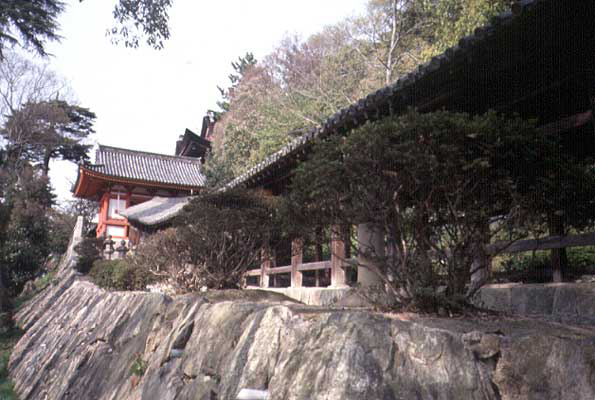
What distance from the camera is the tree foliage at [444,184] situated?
3.67 metres

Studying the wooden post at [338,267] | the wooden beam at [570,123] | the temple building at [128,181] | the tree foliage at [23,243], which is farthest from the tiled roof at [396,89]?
the temple building at [128,181]

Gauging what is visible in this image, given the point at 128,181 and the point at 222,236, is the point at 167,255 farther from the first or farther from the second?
the point at 128,181

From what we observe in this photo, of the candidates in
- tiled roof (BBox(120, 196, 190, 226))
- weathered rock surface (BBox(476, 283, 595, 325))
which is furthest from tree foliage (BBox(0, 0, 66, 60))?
weathered rock surface (BBox(476, 283, 595, 325))

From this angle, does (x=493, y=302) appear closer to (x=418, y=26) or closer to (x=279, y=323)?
(x=279, y=323)

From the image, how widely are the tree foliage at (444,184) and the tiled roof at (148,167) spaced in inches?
940

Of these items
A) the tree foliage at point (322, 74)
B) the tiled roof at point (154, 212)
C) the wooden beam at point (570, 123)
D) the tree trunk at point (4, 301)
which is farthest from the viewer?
the tree foliage at point (322, 74)

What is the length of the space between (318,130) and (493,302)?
3.45 meters

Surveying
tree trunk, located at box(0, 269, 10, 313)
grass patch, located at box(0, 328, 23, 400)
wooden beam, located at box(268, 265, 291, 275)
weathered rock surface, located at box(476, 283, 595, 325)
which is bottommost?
grass patch, located at box(0, 328, 23, 400)

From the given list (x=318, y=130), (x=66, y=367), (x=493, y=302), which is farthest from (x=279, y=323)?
(x=66, y=367)

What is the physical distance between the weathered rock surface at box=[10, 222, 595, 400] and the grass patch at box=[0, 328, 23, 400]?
178 inches

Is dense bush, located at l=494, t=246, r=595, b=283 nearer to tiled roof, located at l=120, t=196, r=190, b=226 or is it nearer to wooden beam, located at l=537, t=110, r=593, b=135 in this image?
wooden beam, located at l=537, t=110, r=593, b=135

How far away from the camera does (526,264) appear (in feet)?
28.3

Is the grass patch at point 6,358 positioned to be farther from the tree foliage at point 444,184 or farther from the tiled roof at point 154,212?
the tree foliage at point 444,184

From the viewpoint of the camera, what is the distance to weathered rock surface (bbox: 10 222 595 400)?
251 cm
